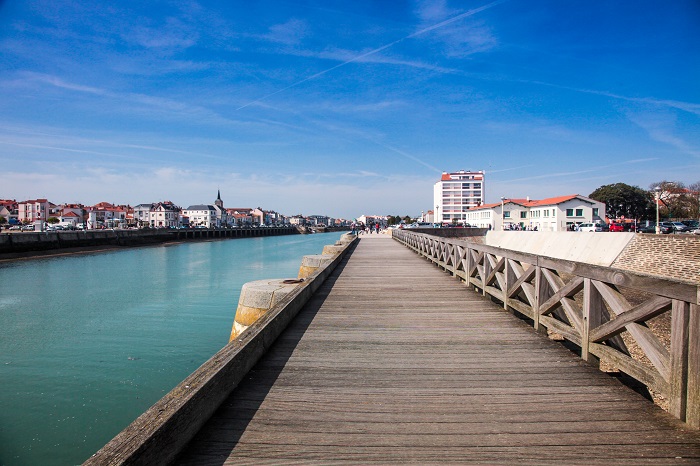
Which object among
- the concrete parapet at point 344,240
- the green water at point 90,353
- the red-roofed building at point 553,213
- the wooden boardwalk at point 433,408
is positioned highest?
the red-roofed building at point 553,213

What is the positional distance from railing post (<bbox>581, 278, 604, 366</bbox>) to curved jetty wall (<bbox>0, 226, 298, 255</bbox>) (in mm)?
53309

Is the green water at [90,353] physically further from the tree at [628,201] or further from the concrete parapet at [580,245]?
the tree at [628,201]

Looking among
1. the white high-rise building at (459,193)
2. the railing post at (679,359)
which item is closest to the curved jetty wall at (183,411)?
the railing post at (679,359)

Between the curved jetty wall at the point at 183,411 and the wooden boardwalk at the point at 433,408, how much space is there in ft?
0.38

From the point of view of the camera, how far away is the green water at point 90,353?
713 cm

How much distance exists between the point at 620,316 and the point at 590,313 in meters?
0.66

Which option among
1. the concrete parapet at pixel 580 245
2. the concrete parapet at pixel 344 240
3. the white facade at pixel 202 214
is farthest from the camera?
the white facade at pixel 202 214

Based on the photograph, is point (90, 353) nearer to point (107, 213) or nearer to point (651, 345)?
point (651, 345)

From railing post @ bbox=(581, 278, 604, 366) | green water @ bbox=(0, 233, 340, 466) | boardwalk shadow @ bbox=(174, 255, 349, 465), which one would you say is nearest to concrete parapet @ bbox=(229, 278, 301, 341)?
green water @ bbox=(0, 233, 340, 466)

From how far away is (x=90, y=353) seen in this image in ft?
37.2

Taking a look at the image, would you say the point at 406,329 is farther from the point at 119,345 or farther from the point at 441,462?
the point at 119,345

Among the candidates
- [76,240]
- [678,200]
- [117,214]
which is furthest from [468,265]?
[117,214]

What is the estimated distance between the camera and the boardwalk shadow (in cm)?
259

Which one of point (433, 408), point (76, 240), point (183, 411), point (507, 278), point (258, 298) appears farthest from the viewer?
point (76, 240)
